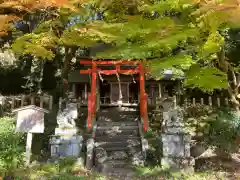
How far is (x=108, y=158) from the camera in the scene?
12086mm

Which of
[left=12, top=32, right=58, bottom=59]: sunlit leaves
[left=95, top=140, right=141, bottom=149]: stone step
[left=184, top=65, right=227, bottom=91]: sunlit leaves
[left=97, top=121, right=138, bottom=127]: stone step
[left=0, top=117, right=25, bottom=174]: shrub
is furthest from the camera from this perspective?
[left=97, top=121, right=138, bottom=127]: stone step

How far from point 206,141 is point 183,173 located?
3.76 m

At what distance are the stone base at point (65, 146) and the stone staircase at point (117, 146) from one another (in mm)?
793

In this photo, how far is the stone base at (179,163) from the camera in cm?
1065

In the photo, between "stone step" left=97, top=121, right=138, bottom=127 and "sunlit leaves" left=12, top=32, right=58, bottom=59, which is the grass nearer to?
"sunlit leaves" left=12, top=32, right=58, bottom=59

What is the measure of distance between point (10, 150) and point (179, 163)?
5844 mm

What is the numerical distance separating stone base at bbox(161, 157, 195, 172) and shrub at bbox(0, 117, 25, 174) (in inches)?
199

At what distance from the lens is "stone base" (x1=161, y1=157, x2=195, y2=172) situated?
10648mm

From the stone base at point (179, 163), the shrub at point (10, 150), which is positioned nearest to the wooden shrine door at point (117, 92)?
the shrub at point (10, 150)

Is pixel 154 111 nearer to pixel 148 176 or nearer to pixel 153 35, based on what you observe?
pixel 148 176

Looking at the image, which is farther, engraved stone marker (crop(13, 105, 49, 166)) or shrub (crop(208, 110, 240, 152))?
shrub (crop(208, 110, 240, 152))

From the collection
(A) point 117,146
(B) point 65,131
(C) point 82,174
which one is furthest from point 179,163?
(B) point 65,131

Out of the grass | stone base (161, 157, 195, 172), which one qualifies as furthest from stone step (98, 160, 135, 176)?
stone base (161, 157, 195, 172)

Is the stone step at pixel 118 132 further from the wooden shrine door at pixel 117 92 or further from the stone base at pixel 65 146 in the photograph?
the wooden shrine door at pixel 117 92
